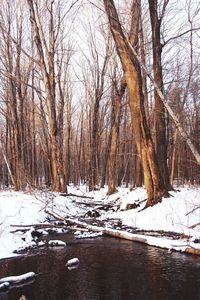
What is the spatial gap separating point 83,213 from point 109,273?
901cm

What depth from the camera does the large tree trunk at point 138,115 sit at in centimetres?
1355

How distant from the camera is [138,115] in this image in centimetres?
1398

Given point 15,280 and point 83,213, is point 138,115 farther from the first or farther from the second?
point 15,280

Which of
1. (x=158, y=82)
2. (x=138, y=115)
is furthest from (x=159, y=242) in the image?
(x=158, y=82)

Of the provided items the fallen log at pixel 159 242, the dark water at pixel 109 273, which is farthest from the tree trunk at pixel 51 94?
the dark water at pixel 109 273

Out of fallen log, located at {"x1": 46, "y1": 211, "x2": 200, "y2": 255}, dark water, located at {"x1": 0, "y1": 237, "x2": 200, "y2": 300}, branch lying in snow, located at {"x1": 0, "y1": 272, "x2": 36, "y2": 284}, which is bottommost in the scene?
dark water, located at {"x1": 0, "y1": 237, "x2": 200, "y2": 300}

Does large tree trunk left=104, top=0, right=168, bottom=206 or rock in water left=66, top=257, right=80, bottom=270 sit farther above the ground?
large tree trunk left=104, top=0, right=168, bottom=206

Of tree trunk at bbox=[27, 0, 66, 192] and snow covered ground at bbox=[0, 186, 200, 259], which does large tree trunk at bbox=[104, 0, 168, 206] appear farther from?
tree trunk at bbox=[27, 0, 66, 192]

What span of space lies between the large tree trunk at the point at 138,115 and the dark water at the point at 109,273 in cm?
445

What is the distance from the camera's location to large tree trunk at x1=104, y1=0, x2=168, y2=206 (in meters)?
13.6

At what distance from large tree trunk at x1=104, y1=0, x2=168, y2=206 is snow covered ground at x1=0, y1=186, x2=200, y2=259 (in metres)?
0.74

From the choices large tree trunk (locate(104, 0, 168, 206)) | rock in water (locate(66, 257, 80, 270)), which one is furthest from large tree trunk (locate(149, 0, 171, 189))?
rock in water (locate(66, 257, 80, 270))

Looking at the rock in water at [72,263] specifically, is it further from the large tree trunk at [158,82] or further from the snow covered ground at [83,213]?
the large tree trunk at [158,82]

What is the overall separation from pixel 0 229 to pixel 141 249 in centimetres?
384
